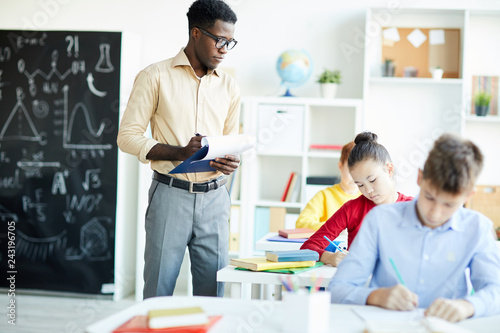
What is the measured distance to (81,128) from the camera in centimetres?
419

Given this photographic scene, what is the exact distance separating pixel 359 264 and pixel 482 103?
114 inches

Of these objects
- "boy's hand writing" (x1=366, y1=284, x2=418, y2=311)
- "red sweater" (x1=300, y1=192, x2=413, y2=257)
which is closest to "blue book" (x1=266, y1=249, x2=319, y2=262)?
"red sweater" (x1=300, y1=192, x2=413, y2=257)

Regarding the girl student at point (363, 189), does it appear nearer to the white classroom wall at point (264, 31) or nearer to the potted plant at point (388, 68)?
the potted plant at point (388, 68)

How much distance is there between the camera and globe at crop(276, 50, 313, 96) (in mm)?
4043

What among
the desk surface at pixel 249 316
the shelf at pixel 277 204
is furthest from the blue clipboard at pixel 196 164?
the shelf at pixel 277 204

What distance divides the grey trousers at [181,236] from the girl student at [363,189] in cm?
37

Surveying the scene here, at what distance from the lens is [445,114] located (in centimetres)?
414

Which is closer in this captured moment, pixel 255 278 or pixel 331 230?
pixel 255 278

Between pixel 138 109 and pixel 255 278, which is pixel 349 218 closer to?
pixel 255 278

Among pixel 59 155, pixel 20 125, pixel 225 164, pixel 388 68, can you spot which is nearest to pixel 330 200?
pixel 225 164

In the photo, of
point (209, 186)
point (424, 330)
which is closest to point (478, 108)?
point (209, 186)

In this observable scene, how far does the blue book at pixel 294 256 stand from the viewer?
1.94 metres

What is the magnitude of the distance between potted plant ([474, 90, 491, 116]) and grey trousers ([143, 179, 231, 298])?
2.43m

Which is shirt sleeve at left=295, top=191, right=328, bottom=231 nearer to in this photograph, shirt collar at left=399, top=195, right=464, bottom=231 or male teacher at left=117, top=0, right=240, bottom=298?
male teacher at left=117, top=0, right=240, bottom=298
